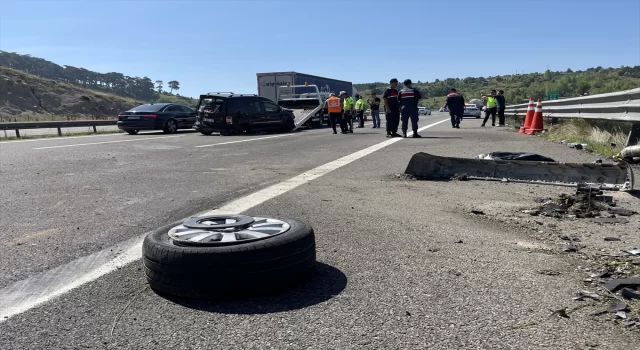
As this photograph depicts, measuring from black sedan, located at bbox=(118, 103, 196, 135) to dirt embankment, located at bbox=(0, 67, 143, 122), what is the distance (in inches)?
1609

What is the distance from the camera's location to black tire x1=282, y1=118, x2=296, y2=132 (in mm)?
21531

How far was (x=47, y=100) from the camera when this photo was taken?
6994 centimetres

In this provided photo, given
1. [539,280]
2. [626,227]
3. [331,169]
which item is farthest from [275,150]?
[539,280]

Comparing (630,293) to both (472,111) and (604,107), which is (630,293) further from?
(472,111)

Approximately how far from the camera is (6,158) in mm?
10875

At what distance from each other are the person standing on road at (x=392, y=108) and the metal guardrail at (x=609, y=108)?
4690 mm

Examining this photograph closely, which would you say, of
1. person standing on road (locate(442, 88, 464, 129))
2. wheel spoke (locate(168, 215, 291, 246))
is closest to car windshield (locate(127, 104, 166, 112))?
person standing on road (locate(442, 88, 464, 129))

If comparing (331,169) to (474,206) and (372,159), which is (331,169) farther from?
(474,206)

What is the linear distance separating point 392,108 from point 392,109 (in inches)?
1.4

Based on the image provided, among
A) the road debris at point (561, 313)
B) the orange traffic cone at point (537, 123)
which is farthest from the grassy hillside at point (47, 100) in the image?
the road debris at point (561, 313)

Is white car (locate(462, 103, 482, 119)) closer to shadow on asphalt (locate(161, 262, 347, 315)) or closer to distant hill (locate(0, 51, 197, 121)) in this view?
distant hill (locate(0, 51, 197, 121))

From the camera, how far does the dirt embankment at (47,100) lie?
2496 inches

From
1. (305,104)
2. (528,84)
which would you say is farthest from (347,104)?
(528,84)

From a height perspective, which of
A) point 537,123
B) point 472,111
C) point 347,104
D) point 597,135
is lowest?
point 472,111
